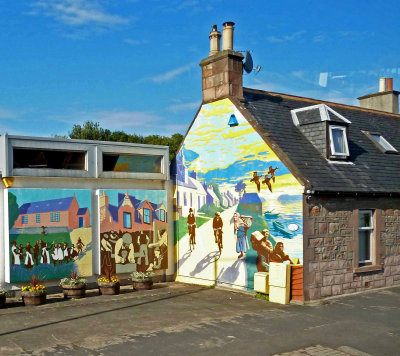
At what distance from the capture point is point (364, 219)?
16203 mm

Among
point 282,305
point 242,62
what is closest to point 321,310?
point 282,305

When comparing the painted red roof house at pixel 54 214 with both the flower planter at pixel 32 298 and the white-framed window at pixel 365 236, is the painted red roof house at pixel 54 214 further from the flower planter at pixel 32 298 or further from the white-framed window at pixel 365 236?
the white-framed window at pixel 365 236

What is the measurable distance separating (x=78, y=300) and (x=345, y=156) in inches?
389

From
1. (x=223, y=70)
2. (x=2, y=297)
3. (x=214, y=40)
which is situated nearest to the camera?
(x=2, y=297)

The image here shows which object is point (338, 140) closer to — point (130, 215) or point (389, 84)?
point (130, 215)

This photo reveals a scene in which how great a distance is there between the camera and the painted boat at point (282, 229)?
14775mm

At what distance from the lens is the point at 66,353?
9.72 meters

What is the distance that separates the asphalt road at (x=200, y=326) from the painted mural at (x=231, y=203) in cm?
157

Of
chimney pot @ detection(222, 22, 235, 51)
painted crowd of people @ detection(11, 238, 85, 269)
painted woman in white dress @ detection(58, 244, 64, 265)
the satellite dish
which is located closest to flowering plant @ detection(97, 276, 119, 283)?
painted crowd of people @ detection(11, 238, 85, 269)

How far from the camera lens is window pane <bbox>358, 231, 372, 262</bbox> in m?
16.1

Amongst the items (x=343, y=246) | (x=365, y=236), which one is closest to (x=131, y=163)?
(x=343, y=246)

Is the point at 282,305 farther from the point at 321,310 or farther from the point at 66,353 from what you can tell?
the point at 66,353

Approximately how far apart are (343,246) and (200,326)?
5.85 m

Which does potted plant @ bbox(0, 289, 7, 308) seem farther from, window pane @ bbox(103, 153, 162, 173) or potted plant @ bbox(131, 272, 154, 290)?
window pane @ bbox(103, 153, 162, 173)
